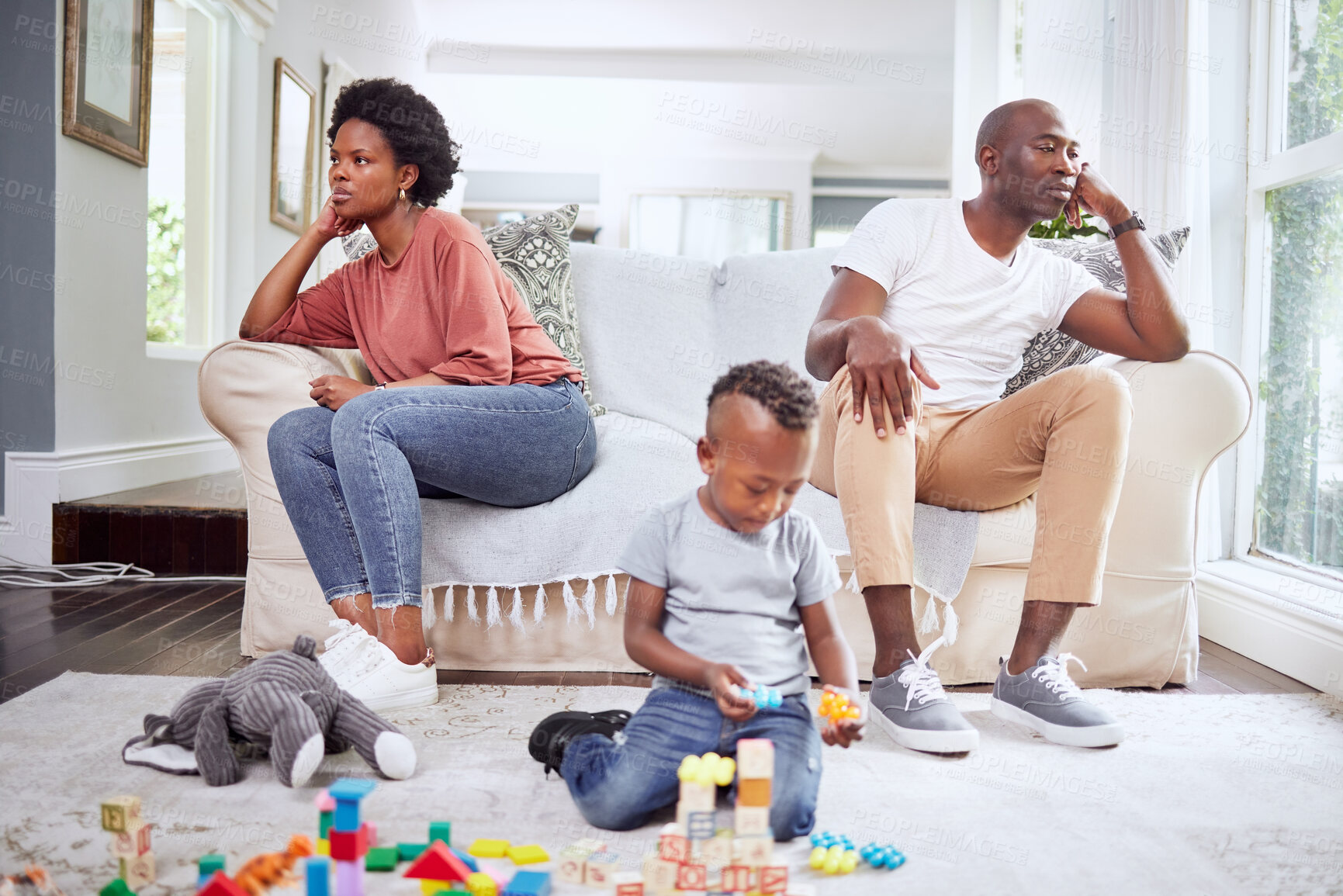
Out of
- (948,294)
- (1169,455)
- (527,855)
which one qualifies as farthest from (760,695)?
(1169,455)

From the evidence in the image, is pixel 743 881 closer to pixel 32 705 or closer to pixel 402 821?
pixel 402 821

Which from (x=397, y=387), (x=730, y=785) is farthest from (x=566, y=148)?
(x=730, y=785)

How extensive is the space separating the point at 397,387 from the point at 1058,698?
1.11 metres

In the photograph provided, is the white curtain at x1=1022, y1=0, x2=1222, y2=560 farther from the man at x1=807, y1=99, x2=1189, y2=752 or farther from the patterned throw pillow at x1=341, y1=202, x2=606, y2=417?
the patterned throw pillow at x1=341, y1=202, x2=606, y2=417

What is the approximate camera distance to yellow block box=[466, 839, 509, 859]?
967mm

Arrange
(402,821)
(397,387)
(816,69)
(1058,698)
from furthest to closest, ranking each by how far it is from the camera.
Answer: (816,69), (397,387), (1058,698), (402,821)

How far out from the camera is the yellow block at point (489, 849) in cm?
97

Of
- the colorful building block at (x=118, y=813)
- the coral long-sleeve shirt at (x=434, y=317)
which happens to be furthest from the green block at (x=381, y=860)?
the coral long-sleeve shirt at (x=434, y=317)

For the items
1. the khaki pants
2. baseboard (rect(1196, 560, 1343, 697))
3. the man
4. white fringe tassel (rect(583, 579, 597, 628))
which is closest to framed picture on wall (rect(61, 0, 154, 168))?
white fringe tassel (rect(583, 579, 597, 628))

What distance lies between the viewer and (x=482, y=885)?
849 millimetres

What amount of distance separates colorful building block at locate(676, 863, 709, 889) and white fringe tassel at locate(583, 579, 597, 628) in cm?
87

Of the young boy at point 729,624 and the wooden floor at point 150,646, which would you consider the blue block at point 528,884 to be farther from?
the wooden floor at point 150,646

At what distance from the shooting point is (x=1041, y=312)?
5.67 ft

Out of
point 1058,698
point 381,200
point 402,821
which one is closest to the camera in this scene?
point 402,821
